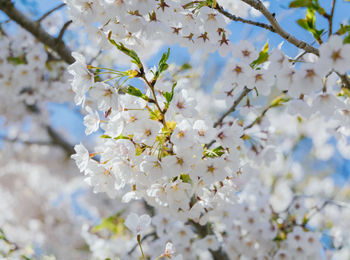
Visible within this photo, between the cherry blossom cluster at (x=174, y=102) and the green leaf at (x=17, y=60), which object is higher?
the green leaf at (x=17, y=60)

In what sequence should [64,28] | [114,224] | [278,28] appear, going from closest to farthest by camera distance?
[278,28] → [64,28] → [114,224]

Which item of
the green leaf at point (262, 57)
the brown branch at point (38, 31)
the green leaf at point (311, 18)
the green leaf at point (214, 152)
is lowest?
the green leaf at point (214, 152)

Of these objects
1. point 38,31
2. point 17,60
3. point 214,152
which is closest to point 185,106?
point 214,152

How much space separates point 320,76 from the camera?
73cm

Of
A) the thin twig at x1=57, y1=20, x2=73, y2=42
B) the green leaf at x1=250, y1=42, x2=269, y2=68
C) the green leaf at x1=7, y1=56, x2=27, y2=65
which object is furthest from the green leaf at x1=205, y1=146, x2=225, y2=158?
the green leaf at x1=7, y1=56, x2=27, y2=65

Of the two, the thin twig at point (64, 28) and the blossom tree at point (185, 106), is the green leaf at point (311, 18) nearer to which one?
the blossom tree at point (185, 106)

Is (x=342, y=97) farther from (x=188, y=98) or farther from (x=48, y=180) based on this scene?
(x=48, y=180)

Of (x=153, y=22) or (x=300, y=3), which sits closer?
(x=300, y=3)

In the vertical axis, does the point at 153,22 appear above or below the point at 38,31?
below

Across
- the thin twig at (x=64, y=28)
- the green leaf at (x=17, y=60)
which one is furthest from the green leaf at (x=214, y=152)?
the green leaf at (x=17, y=60)

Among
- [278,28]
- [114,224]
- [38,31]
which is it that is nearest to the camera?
[278,28]

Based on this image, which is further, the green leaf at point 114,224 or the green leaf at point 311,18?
the green leaf at point 114,224

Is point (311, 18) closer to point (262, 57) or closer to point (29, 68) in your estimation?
point (262, 57)

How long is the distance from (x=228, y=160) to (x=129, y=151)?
304mm
